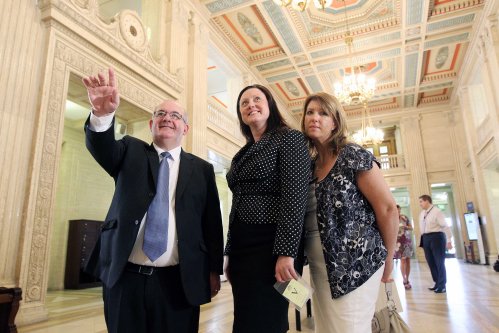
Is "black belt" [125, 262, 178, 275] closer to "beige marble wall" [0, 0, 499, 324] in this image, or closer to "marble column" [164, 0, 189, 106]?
"beige marble wall" [0, 0, 499, 324]

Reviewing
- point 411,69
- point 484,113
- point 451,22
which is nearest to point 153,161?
point 451,22

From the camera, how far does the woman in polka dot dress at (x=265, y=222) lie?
1.29 m

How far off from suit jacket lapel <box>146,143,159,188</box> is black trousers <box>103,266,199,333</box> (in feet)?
1.30

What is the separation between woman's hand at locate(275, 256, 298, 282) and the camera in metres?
1.26

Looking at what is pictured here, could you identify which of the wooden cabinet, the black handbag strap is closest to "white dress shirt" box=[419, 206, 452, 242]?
the black handbag strap

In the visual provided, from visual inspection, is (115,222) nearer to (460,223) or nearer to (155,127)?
(155,127)

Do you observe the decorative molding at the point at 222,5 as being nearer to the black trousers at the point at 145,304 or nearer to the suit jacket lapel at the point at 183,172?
the suit jacket lapel at the point at 183,172

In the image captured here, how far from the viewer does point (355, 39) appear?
9.27m

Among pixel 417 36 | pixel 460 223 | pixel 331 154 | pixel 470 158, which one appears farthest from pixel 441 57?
pixel 331 154

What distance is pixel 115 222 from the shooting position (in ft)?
4.51

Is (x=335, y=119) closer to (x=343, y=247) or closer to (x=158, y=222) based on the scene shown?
(x=343, y=247)

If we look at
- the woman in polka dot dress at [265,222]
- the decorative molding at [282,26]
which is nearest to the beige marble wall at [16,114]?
the woman in polka dot dress at [265,222]

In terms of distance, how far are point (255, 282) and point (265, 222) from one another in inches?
9.5

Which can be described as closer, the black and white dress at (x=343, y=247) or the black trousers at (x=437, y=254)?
the black and white dress at (x=343, y=247)
